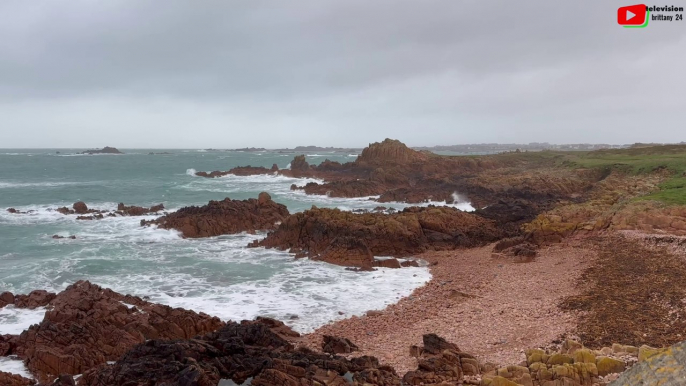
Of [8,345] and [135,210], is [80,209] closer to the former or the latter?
[135,210]

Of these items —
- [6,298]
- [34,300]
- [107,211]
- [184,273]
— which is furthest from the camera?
[107,211]

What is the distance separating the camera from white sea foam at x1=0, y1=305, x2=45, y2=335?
483 inches

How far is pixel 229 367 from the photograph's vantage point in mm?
8898

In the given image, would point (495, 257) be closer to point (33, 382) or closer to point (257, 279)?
point (257, 279)

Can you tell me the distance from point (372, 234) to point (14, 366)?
49.3ft

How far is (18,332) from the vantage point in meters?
12.1

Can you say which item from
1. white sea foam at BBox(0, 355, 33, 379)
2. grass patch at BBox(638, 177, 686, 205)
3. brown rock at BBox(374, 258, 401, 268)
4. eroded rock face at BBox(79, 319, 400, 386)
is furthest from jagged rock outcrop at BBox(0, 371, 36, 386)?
grass patch at BBox(638, 177, 686, 205)

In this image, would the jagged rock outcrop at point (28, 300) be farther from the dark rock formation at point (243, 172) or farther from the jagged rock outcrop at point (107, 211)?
the dark rock formation at point (243, 172)

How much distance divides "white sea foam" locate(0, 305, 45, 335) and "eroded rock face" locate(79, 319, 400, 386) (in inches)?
198

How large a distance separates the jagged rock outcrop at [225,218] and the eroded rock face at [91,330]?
1264cm

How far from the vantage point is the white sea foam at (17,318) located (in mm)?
12269

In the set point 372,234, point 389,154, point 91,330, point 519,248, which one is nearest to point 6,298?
point 91,330

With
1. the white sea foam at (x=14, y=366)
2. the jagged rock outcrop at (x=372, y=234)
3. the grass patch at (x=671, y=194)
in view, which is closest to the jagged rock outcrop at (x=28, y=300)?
the white sea foam at (x=14, y=366)

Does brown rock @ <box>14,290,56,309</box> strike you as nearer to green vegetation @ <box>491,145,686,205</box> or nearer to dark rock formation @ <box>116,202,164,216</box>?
dark rock formation @ <box>116,202,164,216</box>
